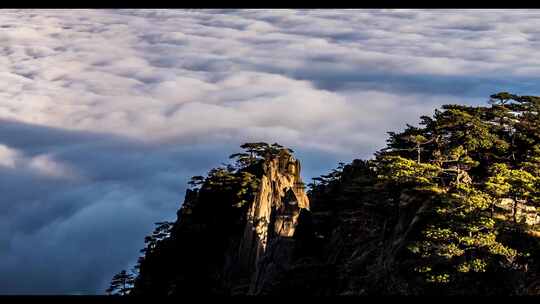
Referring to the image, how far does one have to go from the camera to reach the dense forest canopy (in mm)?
24219

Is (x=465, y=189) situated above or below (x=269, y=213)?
below

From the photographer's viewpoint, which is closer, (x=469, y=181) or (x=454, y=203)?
(x=454, y=203)

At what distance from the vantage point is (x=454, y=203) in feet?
85.4

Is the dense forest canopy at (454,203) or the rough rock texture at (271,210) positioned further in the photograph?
the rough rock texture at (271,210)

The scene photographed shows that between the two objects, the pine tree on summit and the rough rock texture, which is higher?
the rough rock texture

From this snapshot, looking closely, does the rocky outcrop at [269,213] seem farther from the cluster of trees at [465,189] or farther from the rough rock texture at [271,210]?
the cluster of trees at [465,189]

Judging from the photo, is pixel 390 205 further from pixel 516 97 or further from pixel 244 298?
pixel 244 298

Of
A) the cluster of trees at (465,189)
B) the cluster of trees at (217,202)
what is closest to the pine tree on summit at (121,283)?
the cluster of trees at (217,202)

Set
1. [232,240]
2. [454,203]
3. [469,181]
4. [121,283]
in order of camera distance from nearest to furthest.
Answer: [454,203] < [469,181] < [232,240] < [121,283]

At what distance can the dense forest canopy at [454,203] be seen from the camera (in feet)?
79.5

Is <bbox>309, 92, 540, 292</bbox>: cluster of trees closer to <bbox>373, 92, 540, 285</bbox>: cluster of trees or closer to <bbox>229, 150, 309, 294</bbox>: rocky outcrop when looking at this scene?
<bbox>373, 92, 540, 285</bbox>: cluster of trees

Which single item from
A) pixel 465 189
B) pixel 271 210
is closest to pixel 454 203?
pixel 465 189

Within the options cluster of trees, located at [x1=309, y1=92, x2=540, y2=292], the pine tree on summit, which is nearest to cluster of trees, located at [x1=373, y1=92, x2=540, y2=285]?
cluster of trees, located at [x1=309, y1=92, x2=540, y2=292]

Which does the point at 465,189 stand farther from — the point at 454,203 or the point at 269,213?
the point at 269,213
